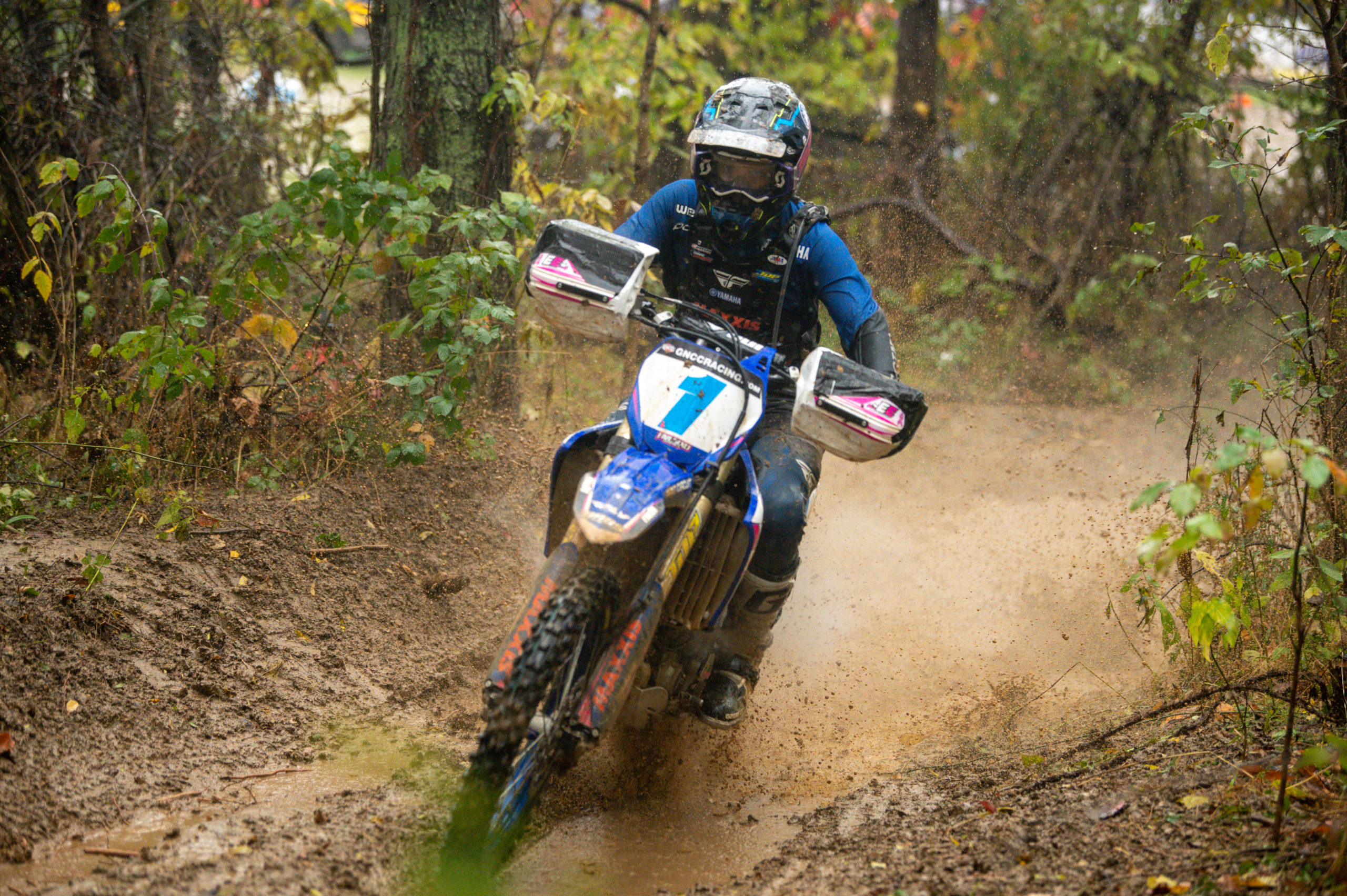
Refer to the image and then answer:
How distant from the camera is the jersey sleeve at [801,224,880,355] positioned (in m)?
3.87

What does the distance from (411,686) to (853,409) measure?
212 cm

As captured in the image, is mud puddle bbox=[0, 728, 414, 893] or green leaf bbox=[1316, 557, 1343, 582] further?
green leaf bbox=[1316, 557, 1343, 582]

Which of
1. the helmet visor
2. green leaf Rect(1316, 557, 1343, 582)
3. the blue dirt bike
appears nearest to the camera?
the blue dirt bike

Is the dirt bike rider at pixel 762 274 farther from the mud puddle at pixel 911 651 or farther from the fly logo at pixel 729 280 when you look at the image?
the mud puddle at pixel 911 651

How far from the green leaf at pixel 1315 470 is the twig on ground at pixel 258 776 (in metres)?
2.90

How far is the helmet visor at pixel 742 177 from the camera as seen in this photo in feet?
12.1

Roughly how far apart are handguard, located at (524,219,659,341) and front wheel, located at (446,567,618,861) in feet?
3.17

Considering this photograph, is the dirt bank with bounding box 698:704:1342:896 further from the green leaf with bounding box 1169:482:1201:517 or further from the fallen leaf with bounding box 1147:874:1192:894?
the green leaf with bounding box 1169:482:1201:517

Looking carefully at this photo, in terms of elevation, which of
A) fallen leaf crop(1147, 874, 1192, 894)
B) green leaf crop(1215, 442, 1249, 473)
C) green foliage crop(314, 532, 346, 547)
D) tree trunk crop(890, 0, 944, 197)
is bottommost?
green foliage crop(314, 532, 346, 547)

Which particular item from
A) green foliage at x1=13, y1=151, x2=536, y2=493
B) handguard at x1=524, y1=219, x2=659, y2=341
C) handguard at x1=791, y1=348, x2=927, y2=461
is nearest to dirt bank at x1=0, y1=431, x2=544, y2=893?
green foliage at x1=13, y1=151, x2=536, y2=493

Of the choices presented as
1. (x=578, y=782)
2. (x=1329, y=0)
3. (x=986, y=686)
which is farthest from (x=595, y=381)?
(x=1329, y=0)

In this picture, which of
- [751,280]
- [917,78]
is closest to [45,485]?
[751,280]

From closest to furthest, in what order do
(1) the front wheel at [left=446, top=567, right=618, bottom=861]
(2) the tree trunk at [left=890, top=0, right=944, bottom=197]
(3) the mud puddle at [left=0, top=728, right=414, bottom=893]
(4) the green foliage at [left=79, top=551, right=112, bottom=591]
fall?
1. (3) the mud puddle at [left=0, top=728, right=414, bottom=893]
2. (1) the front wheel at [left=446, top=567, right=618, bottom=861]
3. (4) the green foliage at [left=79, top=551, right=112, bottom=591]
4. (2) the tree trunk at [left=890, top=0, right=944, bottom=197]

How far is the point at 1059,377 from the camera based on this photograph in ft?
29.8
